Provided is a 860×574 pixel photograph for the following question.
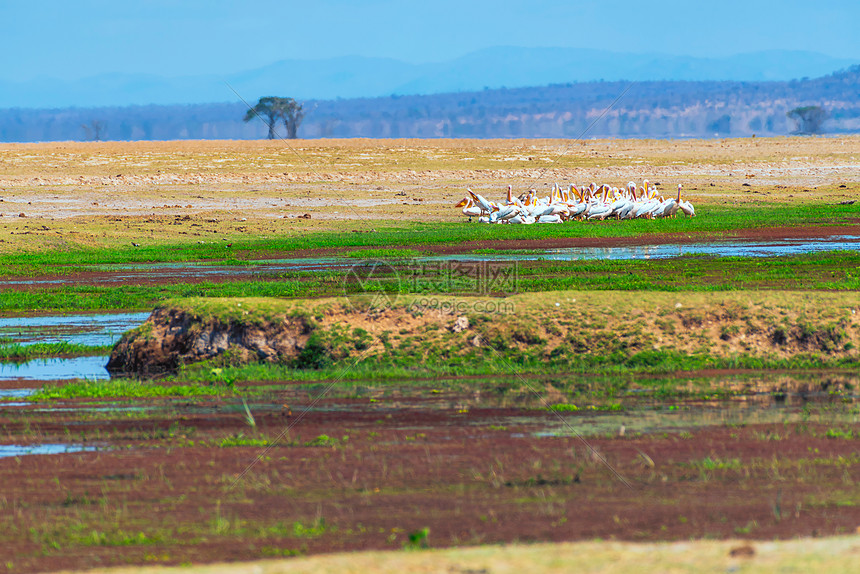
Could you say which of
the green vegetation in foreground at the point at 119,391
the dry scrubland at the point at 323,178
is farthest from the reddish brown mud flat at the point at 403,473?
the dry scrubland at the point at 323,178

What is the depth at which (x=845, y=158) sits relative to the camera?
5803cm

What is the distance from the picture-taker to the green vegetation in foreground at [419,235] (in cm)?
2467

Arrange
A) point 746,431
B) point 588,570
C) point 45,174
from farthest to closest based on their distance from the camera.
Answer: point 45,174, point 746,431, point 588,570

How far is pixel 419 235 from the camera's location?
95.7 ft

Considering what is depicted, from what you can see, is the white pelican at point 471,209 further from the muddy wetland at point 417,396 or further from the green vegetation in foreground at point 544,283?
the green vegetation in foreground at point 544,283

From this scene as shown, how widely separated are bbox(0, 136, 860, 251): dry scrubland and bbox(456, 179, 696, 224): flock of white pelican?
2.07 metres

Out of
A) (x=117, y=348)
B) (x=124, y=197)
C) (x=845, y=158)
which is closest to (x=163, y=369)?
(x=117, y=348)

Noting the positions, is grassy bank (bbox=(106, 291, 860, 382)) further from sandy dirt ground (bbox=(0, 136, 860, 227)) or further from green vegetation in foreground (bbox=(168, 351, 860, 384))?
sandy dirt ground (bbox=(0, 136, 860, 227))

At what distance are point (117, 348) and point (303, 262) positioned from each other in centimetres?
1041

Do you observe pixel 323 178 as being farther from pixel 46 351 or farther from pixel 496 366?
pixel 496 366

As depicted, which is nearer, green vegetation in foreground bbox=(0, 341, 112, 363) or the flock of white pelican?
green vegetation in foreground bbox=(0, 341, 112, 363)

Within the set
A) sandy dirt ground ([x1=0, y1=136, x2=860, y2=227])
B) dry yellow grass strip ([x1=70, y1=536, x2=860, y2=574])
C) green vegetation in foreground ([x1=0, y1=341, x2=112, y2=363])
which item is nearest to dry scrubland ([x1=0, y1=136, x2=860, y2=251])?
sandy dirt ground ([x1=0, y1=136, x2=860, y2=227])

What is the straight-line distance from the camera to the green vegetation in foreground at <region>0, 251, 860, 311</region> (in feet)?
57.4

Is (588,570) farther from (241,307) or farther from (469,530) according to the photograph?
(241,307)
